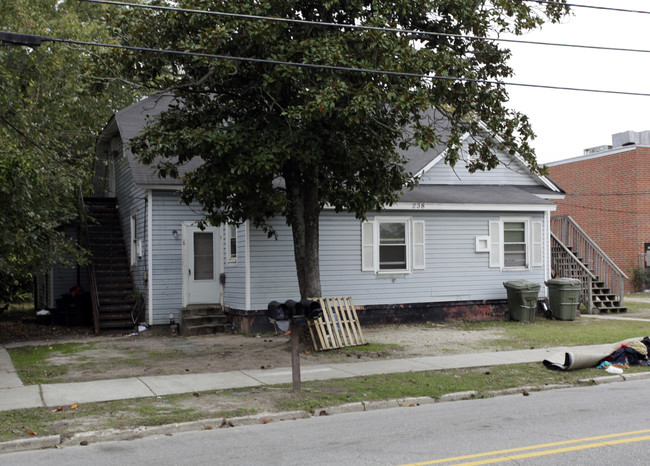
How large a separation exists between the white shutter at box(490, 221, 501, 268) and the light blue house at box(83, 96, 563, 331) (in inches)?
1.2

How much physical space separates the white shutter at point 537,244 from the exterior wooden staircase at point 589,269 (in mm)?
2037

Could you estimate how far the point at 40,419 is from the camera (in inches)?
324

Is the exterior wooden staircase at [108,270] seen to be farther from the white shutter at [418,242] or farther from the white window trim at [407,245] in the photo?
the white shutter at [418,242]

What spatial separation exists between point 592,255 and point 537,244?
13.1ft

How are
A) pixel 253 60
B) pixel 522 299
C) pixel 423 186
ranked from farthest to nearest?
pixel 423 186 < pixel 522 299 < pixel 253 60

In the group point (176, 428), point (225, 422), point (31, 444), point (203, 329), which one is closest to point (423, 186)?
point (203, 329)

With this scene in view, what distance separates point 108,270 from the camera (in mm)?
20641

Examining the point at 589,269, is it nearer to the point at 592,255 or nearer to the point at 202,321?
the point at 592,255

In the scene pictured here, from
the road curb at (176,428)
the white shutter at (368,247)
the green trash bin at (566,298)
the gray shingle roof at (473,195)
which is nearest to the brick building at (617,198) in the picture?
the gray shingle roof at (473,195)

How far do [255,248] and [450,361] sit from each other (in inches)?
267

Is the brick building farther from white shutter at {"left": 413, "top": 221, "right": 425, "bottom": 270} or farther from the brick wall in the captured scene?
white shutter at {"left": 413, "top": 221, "right": 425, "bottom": 270}

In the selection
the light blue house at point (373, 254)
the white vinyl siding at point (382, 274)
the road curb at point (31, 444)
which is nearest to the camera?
the road curb at point (31, 444)

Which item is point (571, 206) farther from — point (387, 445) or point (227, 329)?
point (387, 445)

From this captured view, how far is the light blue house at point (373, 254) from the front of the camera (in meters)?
17.8
